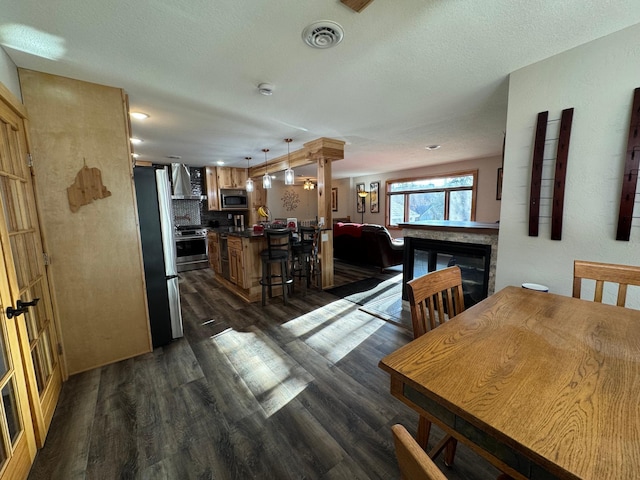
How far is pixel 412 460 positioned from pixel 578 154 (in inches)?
92.9

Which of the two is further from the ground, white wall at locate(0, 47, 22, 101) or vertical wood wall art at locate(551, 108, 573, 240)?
white wall at locate(0, 47, 22, 101)

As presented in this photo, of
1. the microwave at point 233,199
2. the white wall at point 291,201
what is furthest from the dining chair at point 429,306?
the white wall at point 291,201

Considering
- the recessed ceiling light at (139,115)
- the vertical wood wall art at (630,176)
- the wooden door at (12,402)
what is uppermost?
the recessed ceiling light at (139,115)

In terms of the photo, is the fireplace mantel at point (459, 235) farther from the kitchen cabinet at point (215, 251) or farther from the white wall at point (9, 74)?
the white wall at point (9, 74)

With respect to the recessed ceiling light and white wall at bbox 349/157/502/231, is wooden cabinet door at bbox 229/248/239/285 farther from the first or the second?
white wall at bbox 349/157/502/231

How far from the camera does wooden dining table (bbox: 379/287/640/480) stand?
0.58 meters

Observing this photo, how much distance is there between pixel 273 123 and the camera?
3.17 meters

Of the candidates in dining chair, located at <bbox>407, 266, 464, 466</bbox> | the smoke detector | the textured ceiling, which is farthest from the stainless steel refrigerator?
dining chair, located at <bbox>407, 266, 464, 466</bbox>

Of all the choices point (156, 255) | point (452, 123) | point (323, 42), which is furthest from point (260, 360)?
point (452, 123)

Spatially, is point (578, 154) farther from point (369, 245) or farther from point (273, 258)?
point (369, 245)

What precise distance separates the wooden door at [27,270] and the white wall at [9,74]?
142 mm

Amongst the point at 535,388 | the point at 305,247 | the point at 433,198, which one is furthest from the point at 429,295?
the point at 433,198

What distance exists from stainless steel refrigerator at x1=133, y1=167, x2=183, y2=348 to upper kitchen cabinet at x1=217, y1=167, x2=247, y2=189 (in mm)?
3947

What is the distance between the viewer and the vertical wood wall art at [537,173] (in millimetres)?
1931
